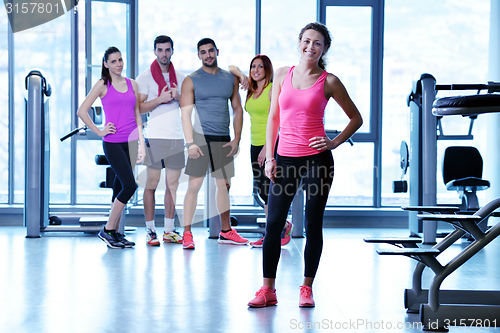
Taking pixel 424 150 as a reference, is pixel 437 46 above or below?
above

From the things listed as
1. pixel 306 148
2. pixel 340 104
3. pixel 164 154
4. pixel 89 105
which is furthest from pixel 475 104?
pixel 89 105

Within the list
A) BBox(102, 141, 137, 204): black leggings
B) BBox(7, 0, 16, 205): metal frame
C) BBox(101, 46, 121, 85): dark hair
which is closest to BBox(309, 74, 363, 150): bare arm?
BBox(102, 141, 137, 204): black leggings

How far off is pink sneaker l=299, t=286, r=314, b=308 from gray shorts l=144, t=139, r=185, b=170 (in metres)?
1.81

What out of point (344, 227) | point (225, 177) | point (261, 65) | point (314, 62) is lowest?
point (344, 227)

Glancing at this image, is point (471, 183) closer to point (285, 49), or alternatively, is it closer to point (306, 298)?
point (285, 49)

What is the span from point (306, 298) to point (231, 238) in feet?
5.44

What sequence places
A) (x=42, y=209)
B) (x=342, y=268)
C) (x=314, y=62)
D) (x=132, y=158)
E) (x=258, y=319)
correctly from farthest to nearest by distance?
1. (x=42, y=209)
2. (x=132, y=158)
3. (x=342, y=268)
4. (x=314, y=62)
5. (x=258, y=319)

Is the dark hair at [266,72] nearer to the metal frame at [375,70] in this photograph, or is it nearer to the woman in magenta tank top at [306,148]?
the woman in magenta tank top at [306,148]

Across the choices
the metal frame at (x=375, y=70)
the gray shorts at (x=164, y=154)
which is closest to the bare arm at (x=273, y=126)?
the gray shorts at (x=164, y=154)

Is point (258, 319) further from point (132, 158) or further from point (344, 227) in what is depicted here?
point (344, 227)

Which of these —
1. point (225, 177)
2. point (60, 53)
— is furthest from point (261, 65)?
point (60, 53)

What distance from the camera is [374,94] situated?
16.5 ft

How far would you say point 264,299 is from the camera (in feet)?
7.44

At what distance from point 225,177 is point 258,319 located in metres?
1.82
